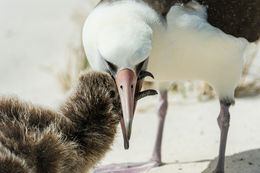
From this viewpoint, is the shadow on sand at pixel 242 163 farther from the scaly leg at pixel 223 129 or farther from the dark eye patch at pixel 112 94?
the dark eye patch at pixel 112 94

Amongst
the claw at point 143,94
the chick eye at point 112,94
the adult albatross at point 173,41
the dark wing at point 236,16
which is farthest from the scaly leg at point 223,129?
the chick eye at point 112,94

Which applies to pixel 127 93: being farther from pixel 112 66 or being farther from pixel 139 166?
pixel 139 166

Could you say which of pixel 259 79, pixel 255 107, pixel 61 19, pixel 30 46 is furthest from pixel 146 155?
pixel 61 19

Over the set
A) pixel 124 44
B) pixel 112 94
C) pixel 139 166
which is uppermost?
pixel 124 44

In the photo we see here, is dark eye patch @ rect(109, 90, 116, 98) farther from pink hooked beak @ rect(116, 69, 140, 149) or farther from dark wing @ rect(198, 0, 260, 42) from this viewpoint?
dark wing @ rect(198, 0, 260, 42)

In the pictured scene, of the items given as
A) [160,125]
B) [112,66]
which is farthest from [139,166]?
[112,66]

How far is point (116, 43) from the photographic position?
13.3ft

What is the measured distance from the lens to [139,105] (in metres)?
6.99

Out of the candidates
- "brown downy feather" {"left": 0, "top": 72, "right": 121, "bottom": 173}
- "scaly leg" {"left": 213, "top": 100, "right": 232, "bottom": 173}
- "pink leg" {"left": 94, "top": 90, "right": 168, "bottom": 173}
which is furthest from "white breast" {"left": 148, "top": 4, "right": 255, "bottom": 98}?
"pink leg" {"left": 94, "top": 90, "right": 168, "bottom": 173}

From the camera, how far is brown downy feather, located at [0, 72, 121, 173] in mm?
3676

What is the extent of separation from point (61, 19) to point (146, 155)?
191 inches

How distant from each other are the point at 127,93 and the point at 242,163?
163 centimetres

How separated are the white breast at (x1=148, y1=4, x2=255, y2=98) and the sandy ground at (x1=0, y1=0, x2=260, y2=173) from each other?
69 centimetres

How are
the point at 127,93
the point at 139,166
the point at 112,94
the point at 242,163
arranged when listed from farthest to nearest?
the point at 139,166, the point at 242,163, the point at 112,94, the point at 127,93
